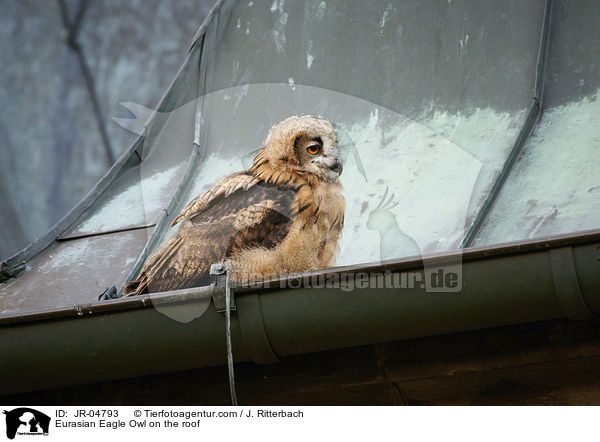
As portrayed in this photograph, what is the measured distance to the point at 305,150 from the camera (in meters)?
3.92

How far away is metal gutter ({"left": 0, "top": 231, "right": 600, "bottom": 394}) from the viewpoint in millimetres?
2703

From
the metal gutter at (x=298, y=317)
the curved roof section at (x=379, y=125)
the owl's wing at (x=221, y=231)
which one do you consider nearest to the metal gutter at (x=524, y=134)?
the curved roof section at (x=379, y=125)

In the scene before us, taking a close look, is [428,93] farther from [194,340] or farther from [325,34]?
[194,340]

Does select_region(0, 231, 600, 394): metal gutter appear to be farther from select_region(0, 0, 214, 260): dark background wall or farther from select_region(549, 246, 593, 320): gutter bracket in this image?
select_region(0, 0, 214, 260): dark background wall

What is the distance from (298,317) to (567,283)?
95 cm

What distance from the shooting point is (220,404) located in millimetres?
3439

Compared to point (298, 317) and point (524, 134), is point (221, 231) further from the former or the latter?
point (524, 134)

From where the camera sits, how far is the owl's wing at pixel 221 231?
3719 mm

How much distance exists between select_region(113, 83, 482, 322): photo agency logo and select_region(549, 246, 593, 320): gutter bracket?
85 cm
